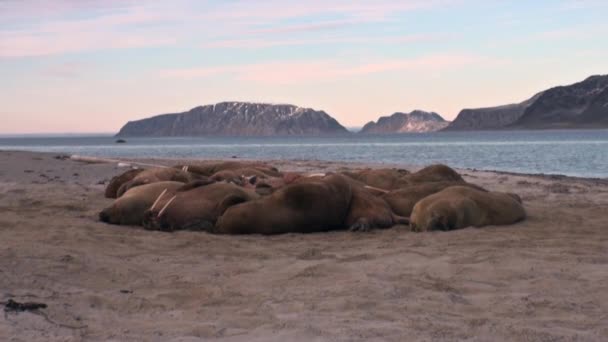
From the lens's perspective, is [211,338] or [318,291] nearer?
[211,338]

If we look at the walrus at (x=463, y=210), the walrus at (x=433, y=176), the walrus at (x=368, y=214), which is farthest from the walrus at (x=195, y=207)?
the walrus at (x=433, y=176)

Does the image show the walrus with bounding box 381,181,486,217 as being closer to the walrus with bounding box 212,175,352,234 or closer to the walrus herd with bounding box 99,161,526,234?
the walrus herd with bounding box 99,161,526,234

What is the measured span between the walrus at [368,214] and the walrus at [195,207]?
1.42 m

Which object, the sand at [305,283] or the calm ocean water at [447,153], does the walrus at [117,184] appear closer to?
the sand at [305,283]

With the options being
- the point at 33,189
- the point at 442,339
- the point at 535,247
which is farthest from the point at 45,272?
the point at 33,189

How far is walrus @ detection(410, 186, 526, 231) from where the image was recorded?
35.7 ft

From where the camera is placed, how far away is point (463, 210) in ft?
36.3

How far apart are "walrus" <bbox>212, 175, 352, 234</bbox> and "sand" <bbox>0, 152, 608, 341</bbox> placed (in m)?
0.28

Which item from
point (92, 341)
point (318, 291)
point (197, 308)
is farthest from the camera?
point (318, 291)

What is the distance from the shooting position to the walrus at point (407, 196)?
39.1ft

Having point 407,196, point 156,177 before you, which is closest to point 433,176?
point 407,196

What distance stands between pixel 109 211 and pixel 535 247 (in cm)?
594

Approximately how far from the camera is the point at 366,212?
37.5ft

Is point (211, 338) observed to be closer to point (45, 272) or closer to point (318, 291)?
point (318, 291)
